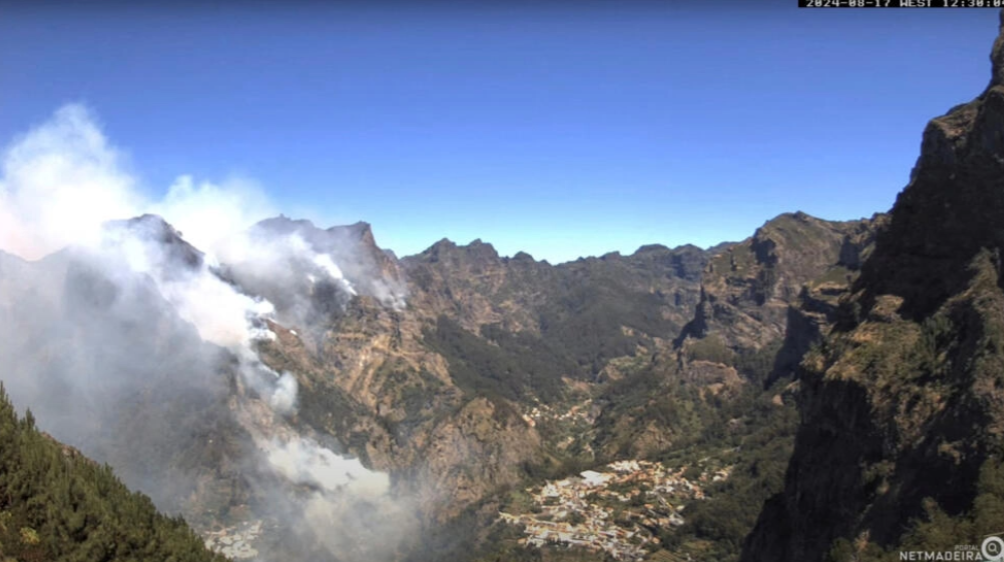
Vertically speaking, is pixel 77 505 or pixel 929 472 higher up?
pixel 77 505

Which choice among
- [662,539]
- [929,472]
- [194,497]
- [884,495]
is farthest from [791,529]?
[194,497]

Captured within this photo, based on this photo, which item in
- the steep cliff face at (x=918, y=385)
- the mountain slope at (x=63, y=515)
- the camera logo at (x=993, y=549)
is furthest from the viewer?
the steep cliff face at (x=918, y=385)

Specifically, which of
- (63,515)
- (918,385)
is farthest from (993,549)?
(63,515)

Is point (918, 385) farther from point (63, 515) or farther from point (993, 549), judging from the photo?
point (63, 515)

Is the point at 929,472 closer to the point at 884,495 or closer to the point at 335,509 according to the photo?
the point at 884,495

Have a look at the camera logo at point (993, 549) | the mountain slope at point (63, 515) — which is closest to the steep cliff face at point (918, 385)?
the camera logo at point (993, 549)

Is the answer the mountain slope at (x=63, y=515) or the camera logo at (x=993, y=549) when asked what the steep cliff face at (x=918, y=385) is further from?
the mountain slope at (x=63, y=515)

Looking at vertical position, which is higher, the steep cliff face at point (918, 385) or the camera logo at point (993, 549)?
the steep cliff face at point (918, 385)

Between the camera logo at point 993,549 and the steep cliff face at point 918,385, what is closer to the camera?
the camera logo at point 993,549
